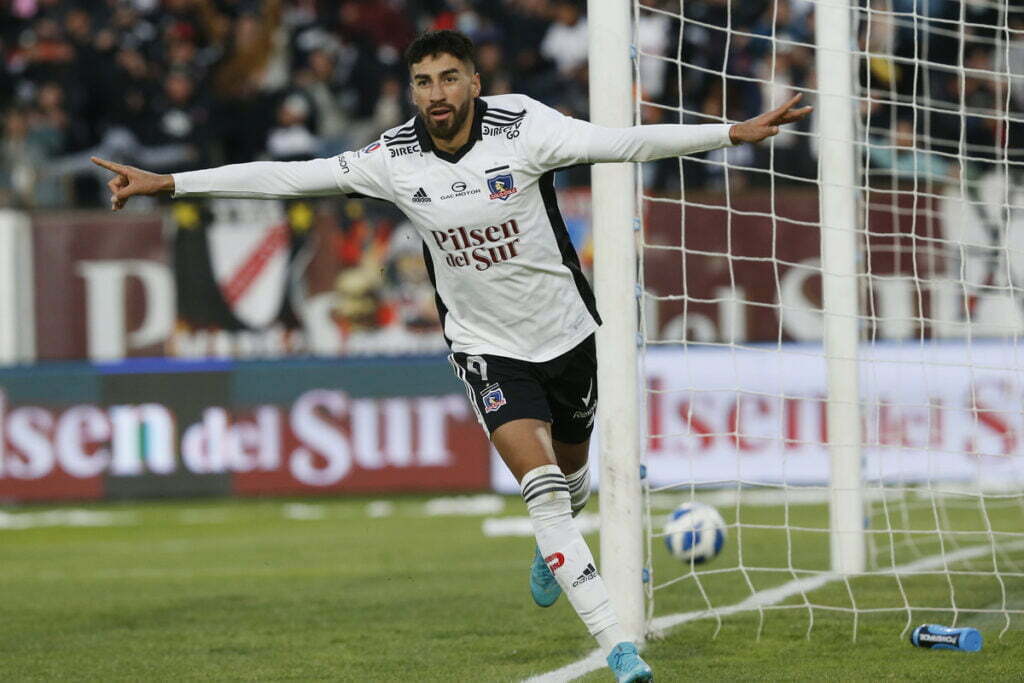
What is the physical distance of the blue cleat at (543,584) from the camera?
6918 mm

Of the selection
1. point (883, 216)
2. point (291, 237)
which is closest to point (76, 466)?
point (291, 237)

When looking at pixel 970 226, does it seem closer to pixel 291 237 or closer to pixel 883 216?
pixel 883 216

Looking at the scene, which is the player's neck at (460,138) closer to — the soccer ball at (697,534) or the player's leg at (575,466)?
the player's leg at (575,466)

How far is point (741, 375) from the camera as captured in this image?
1408 cm

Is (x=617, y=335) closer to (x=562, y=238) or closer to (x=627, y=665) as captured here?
(x=562, y=238)

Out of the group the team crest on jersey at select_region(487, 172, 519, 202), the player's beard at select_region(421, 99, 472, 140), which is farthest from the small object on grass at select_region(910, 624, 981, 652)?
the player's beard at select_region(421, 99, 472, 140)

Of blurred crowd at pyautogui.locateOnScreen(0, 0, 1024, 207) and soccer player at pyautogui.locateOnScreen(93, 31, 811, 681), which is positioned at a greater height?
blurred crowd at pyautogui.locateOnScreen(0, 0, 1024, 207)

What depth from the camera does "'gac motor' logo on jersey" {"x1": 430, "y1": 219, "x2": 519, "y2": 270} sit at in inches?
233

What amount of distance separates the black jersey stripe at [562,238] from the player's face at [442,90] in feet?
1.32

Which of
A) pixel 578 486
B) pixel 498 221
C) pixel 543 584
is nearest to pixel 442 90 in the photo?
pixel 498 221

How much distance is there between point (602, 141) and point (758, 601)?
3.01 metres

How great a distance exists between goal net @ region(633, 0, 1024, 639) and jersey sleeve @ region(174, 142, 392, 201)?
3.11 metres

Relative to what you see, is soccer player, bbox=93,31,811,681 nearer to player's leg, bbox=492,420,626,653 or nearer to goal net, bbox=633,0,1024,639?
player's leg, bbox=492,420,626,653

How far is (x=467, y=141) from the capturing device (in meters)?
5.91
